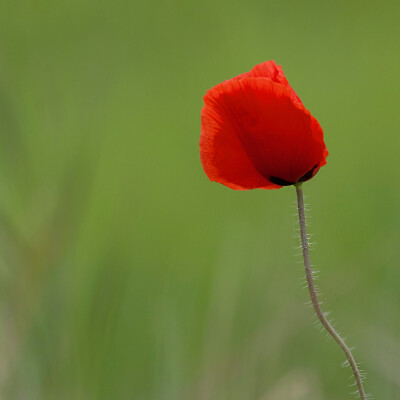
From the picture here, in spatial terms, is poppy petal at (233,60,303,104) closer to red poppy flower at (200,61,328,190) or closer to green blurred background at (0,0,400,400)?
red poppy flower at (200,61,328,190)

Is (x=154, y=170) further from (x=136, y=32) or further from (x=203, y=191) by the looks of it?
(x=136, y=32)

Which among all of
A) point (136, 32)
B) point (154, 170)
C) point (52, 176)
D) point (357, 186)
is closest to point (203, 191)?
point (154, 170)

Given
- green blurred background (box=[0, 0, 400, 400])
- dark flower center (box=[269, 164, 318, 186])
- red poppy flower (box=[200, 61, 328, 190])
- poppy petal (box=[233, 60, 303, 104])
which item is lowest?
green blurred background (box=[0, 0, 400, 400])

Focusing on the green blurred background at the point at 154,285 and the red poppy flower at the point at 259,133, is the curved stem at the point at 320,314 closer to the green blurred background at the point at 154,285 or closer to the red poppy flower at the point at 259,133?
the red poppy flower at the point at 259,133

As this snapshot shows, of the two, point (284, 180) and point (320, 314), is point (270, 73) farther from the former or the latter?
point (320, 314)

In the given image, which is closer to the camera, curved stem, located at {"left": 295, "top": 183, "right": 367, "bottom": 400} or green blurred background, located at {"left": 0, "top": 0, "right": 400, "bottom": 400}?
curved stem, located at {"left": 295, "top": 183, "right": 367, "bottom": 400}

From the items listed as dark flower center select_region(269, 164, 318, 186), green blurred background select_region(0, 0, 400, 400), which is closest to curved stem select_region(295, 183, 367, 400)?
dark flower center select_region(269, 164, 318, 186)

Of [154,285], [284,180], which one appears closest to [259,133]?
[284,180]

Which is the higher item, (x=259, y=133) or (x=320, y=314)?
(x=259, y=133)

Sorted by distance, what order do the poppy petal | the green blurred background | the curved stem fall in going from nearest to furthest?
the curved stem, the poppy petal, the green blurred background
